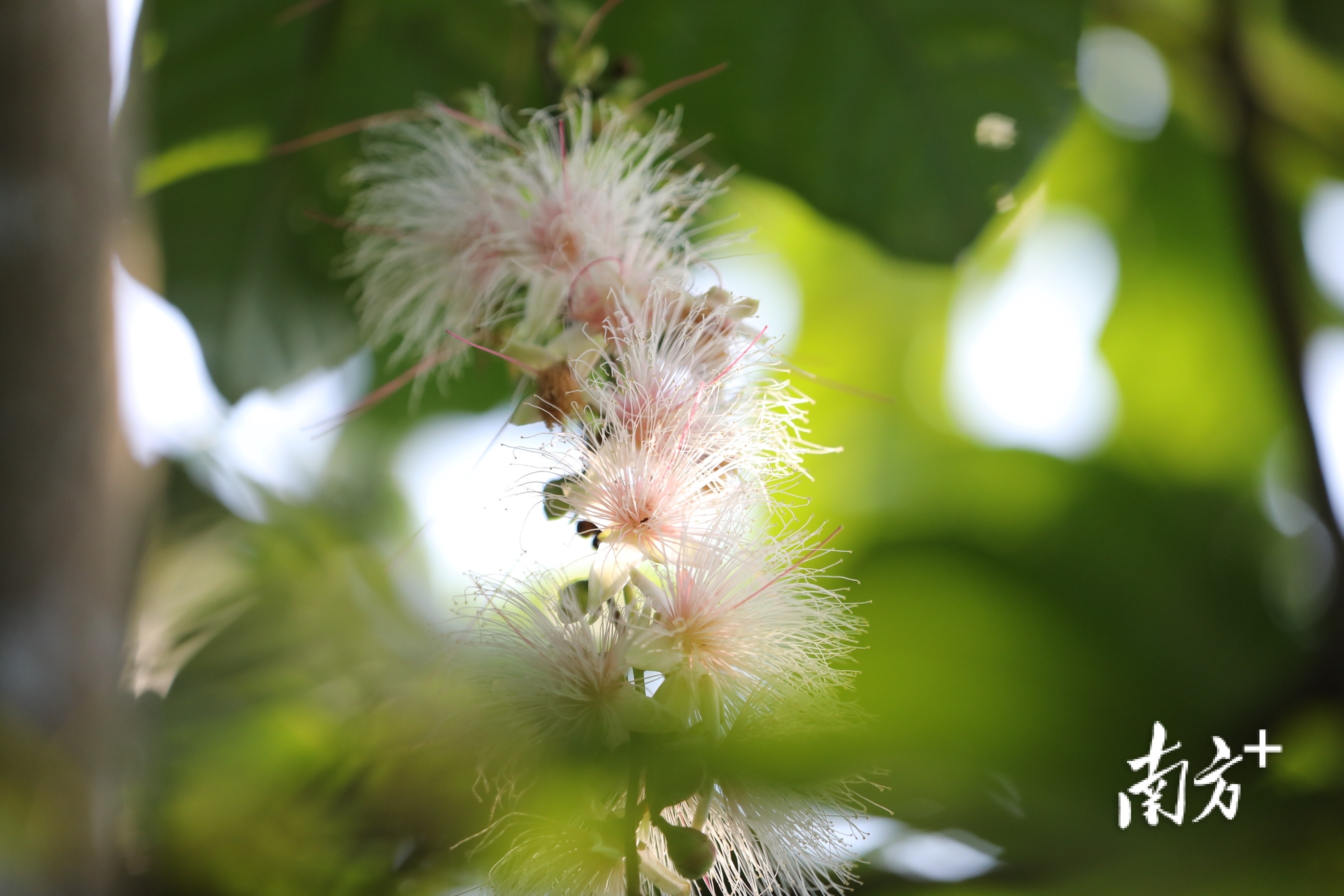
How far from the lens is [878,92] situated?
21.6 inches

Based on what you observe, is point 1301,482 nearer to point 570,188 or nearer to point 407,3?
point 570,188

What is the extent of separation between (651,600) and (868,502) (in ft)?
1.40

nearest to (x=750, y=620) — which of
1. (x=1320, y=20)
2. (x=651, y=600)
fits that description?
(x=651, y=600)

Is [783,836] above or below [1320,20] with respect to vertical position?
below

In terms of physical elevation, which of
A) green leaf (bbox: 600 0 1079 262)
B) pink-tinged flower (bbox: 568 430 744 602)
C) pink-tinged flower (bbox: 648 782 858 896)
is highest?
green leaf (bbox: 600 0 1079 262)

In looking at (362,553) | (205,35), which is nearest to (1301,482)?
(362,553)

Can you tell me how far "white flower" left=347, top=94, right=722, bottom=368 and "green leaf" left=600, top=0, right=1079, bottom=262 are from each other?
0.11 metres

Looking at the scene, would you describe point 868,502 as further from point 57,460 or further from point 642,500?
point 57,460

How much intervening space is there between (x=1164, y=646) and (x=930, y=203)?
1.01ft

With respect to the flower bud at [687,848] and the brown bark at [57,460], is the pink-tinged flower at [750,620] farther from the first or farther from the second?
the brown bark at [57,460]

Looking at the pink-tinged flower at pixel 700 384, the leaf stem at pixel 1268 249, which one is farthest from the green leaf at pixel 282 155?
the leaf stem at pixel 1268 249

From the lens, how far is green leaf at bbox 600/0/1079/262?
1.73ft

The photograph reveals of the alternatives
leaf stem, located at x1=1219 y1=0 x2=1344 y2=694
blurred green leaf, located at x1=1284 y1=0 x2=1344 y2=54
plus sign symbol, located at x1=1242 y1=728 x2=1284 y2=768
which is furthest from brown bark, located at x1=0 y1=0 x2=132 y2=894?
blurred green leaf, located at x1=1284 y1=0 x2=1344 y2=54

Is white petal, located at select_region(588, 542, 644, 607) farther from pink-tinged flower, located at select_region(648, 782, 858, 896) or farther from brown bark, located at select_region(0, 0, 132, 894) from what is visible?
brown bark, located at select_region(0, 0, 132, 894)
